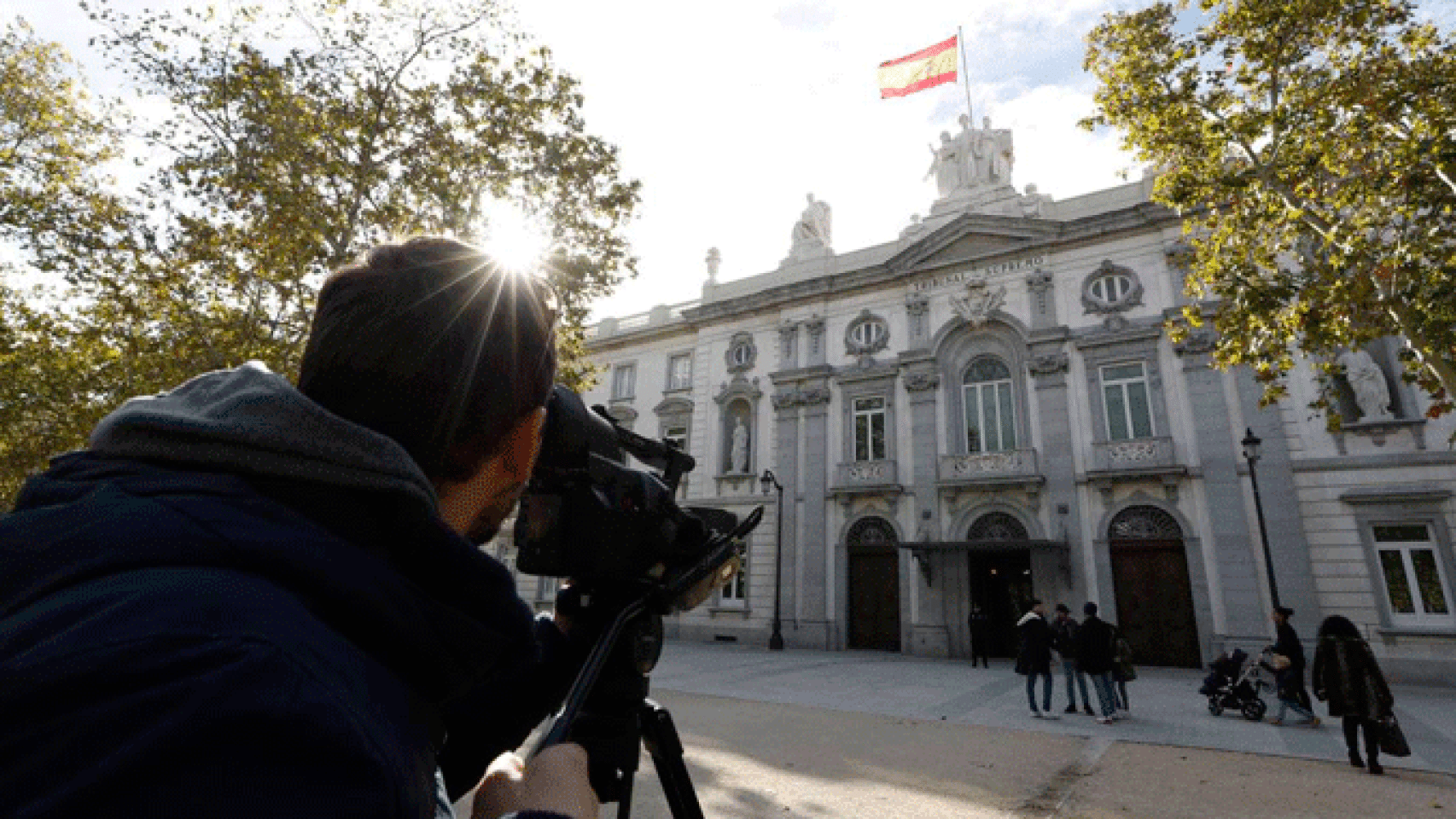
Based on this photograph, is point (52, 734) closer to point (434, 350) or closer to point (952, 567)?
point (434, 350)

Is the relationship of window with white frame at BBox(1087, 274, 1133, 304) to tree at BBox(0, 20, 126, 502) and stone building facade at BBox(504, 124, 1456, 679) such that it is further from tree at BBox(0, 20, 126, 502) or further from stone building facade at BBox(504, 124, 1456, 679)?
tree at BBox(0, 20, 126, 502)

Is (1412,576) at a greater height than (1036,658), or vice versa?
(1412,576)

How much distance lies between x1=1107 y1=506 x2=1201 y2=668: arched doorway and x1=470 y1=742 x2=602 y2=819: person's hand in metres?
18.7

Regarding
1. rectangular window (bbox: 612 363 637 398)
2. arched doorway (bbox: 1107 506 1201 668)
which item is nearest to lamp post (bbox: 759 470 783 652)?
rectangular window (bbox: 612 363 637 398)

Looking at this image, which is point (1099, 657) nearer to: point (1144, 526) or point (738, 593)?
point (1144, 526)

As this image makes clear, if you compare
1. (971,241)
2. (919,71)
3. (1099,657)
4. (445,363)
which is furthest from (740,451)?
(445,363)

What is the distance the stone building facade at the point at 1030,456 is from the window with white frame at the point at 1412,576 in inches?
1.6

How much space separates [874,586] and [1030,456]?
6019 mm

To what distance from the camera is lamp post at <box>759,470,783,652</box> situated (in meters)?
19.7

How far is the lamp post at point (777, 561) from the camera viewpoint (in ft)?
64.5

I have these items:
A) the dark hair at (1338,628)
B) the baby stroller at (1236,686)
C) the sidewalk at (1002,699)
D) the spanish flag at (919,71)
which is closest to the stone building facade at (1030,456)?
the sidewalk at (1002,699)

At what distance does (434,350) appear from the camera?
1033 mm

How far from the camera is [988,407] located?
19.6 metres

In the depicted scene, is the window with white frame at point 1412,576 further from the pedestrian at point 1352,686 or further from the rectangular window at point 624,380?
the rectangular window at point 624,380
